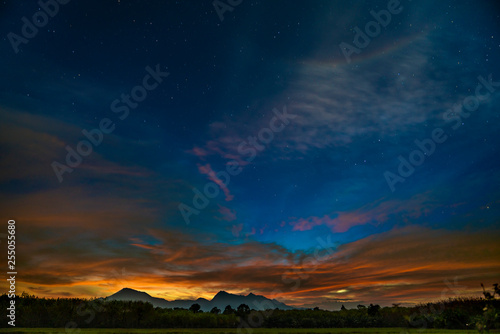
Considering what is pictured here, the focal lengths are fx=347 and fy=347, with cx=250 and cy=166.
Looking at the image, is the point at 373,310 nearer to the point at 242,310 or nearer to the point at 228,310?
the point at 242,310

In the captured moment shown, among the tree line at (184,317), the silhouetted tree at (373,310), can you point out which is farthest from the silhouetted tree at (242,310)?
the silhouetted tree at (373,310)

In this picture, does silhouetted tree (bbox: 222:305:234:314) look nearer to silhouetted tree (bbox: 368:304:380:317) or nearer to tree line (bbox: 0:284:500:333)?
tree line (bbox: 0:284:500:333)

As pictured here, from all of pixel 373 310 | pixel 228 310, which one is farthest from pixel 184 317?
pixel 373 310

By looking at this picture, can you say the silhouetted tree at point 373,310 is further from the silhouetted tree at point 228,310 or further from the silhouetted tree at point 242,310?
the silhouetted tree at point 228,310

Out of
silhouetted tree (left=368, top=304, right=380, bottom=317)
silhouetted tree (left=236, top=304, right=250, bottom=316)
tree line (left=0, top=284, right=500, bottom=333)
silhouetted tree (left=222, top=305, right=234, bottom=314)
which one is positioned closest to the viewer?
tree line (left=0, top=284, right=500, bottom=333)

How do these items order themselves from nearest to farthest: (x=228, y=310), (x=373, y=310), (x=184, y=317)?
1. (x=184, y=317)
2. (x=228, y=310)
3. (x=373, y=310)

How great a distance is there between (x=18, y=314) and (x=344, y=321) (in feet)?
77.0

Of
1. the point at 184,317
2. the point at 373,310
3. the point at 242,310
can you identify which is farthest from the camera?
the point at 373,310

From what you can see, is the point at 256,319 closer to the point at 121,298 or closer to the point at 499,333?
the point at 121,298

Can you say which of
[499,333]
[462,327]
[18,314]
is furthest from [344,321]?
[18,314]

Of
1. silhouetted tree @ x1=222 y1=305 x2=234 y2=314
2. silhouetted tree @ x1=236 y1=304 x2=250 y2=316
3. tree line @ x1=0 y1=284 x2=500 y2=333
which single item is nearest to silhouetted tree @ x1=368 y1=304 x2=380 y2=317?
tree line @ x1=0 y1=284 x2=500 y2=333

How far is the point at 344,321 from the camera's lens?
26531 mm

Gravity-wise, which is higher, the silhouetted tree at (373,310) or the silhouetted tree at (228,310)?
the silhouetted tree at (228,310)

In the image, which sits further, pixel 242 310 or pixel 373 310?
pixel 373 310
